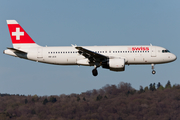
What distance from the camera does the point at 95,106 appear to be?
14525 centimetres

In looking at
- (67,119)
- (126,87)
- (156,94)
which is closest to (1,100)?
(67,119)

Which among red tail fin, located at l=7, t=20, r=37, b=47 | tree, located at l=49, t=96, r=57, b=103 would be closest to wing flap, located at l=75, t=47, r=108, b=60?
red tail fin, located at l=7, t=20, r=37, b=47

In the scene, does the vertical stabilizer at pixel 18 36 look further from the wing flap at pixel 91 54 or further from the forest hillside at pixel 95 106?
the forest hillside at pixel 95 106

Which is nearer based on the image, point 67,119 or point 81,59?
point 81,59

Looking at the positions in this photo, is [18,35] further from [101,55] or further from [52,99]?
[52,99]

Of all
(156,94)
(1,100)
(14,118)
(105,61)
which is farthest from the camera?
(156,94)

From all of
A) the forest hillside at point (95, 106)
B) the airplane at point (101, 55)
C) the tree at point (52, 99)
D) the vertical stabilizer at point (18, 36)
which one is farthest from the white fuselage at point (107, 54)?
the tree at point (52, 99)

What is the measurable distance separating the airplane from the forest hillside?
75.9m

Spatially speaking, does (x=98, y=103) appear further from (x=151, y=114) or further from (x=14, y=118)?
(x=14, y=118)

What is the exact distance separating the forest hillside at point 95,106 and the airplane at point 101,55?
75878 millimetres

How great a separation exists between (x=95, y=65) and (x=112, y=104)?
10300 cm

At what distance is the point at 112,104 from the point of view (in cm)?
15000

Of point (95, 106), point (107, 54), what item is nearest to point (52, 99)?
point (95, 106)

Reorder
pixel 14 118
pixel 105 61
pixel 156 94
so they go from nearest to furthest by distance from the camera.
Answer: pixel 105 61 < pixel 14 118 < pixel 156 94
